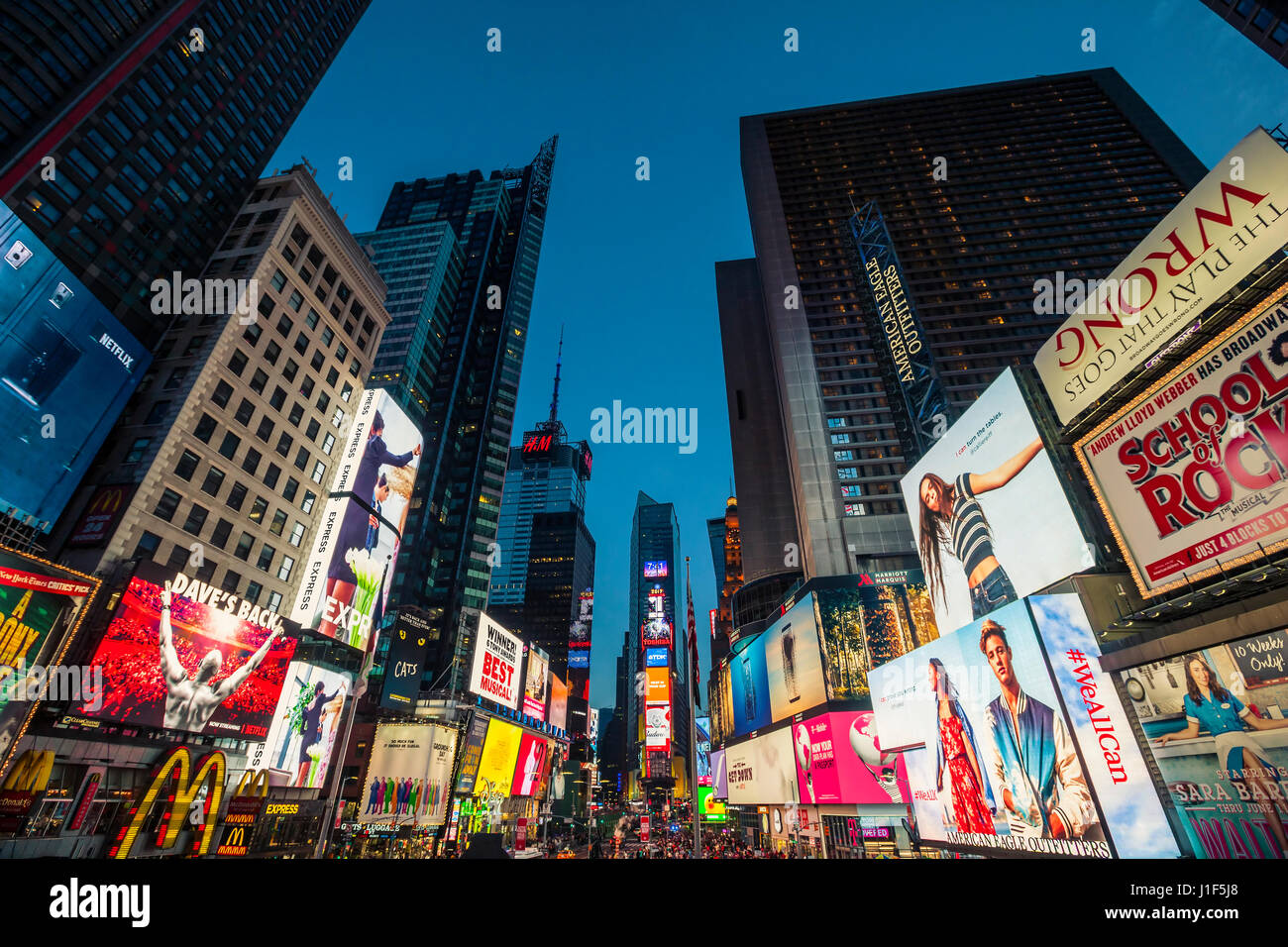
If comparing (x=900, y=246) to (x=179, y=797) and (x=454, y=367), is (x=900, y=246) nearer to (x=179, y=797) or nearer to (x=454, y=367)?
(x=454, y=367)

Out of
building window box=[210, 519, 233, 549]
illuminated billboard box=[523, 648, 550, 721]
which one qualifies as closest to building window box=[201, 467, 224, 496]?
building window box=[210, 519, 233, 549]

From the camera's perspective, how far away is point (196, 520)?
3750 centimetres

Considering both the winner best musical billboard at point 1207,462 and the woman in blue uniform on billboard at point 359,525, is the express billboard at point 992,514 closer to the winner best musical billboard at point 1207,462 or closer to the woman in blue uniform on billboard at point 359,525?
the winner best musical billboard at point 1207,462

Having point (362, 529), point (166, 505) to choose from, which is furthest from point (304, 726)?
point (166, 505)

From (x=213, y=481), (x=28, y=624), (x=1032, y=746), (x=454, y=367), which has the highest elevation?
(x=454, y=367)

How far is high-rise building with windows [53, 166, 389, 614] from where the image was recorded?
3541 cm

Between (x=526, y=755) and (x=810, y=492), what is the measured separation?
48527 mm

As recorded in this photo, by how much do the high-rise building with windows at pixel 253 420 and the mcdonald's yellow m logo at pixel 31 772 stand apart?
8.76 metres

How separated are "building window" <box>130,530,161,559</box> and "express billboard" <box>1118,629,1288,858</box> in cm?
4668

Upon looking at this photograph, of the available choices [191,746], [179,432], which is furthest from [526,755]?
[179,432]

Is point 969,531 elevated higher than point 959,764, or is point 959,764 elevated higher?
point 969,531

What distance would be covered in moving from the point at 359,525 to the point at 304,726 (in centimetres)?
1445

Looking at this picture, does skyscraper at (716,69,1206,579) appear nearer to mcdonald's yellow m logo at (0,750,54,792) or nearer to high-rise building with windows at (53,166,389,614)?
high-rise building with windows at (53,166,389,614)

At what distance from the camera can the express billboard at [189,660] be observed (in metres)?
27.2
